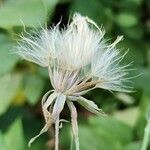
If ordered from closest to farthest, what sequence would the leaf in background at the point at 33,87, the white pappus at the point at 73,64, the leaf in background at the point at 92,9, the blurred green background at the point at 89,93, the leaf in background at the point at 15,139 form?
the white pappus at the point at 73,64 < the leaf in background at the point at 15,139 < the blurred green background at the point at 89,93 < the leaf in background at the point at 33,87 < the leaf in background at the point at 92,9

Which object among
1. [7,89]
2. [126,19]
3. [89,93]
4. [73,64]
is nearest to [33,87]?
[7,89]

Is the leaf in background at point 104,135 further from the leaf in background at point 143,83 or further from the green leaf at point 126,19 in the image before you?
the green leaf at point 126,19

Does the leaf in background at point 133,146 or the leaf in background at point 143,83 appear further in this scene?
the leaf in background at point 143,83

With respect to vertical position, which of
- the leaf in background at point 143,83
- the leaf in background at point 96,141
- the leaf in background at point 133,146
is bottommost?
the leaf in background at point 96,141

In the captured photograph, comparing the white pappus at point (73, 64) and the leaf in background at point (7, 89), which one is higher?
the white pappus at point (73, 64)

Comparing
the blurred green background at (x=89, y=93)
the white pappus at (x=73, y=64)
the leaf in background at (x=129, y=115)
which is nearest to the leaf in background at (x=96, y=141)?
the blurred green background at (x=89, y=93)

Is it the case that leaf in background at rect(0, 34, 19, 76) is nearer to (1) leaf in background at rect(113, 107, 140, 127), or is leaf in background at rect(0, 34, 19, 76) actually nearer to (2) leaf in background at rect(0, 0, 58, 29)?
(2) leaf in background at rect(0, 0, 58, 29)

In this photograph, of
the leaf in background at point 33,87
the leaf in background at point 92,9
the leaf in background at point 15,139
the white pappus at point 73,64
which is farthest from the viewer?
the leaf in background at point 92,9
